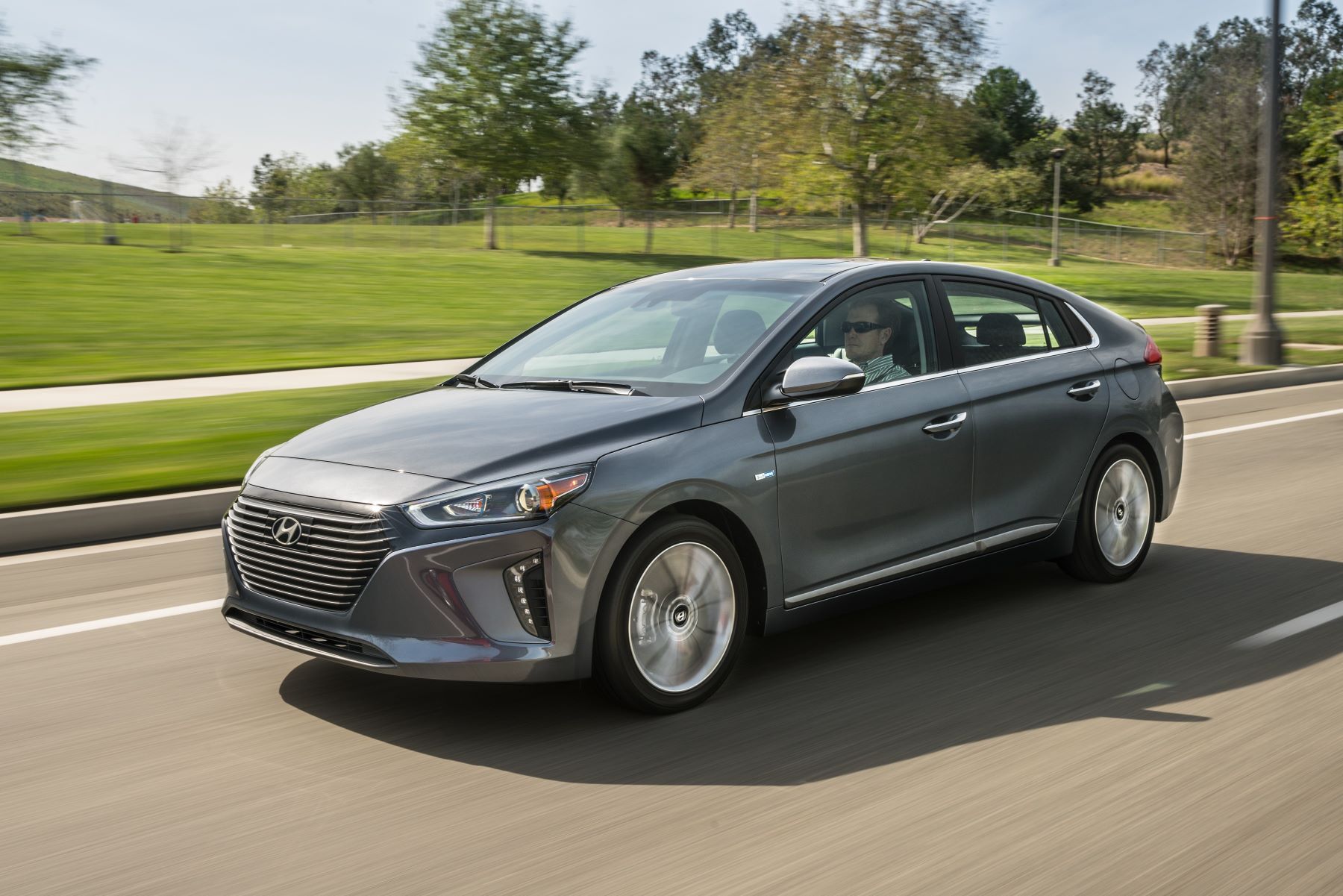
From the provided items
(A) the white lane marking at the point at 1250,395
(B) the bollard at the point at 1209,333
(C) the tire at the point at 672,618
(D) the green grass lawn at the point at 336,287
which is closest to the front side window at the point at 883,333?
(C) the tire at the point at 672,618

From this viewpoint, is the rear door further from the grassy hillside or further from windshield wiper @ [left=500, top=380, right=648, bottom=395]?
the grassy hillside

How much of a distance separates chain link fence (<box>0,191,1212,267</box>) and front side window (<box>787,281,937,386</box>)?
→ 32526 millimetres

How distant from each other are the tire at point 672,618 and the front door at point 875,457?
304mm

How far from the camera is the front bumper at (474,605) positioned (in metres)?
4.26

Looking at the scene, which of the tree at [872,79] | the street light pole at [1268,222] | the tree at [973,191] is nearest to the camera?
the street light pole at [1268,222]

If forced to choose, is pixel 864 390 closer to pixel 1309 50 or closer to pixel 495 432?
pixel 495 432

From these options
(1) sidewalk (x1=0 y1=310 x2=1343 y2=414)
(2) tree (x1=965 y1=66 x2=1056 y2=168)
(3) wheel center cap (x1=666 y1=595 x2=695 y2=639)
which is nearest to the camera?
(3) wheel center cap (x1=666 y1=595 x2=695 y2=639)

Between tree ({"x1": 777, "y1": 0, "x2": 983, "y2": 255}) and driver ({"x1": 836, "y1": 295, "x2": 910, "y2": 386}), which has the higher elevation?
tree ({"x1": 777, "y1": 0, "x2": 983, "y2": 255})

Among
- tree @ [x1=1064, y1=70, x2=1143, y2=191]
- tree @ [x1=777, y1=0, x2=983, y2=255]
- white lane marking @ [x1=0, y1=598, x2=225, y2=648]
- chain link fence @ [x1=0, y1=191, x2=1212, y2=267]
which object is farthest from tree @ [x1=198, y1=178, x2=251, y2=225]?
tree @ [x1=1064, y1=70, x2=1143, y2=191]

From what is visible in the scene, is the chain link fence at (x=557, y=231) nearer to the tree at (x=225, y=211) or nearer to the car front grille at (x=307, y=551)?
the tree at (x=225, y=211)

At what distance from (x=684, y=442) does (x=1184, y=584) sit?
3284 mm

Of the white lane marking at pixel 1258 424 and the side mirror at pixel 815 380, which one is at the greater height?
the side mirror at pixel 815 380

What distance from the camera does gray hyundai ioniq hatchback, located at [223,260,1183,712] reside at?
4.32 m

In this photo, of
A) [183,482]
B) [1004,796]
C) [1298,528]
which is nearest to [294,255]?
[183,482]
